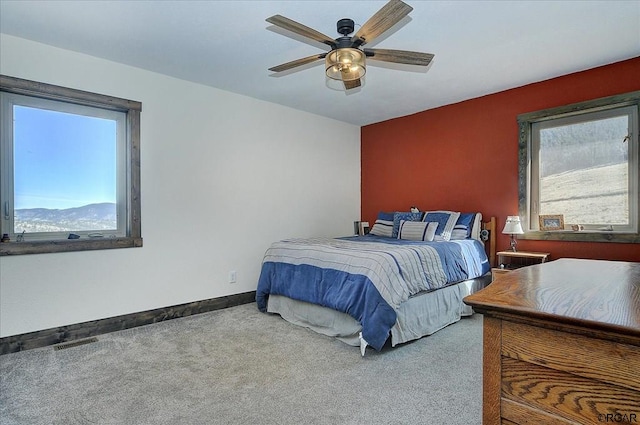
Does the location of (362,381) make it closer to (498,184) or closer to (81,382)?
(81,382)

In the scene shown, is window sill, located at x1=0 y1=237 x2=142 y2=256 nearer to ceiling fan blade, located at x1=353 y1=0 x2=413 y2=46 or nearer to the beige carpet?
the beige carpet

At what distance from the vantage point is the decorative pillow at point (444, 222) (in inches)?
151

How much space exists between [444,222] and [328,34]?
241 centimetres

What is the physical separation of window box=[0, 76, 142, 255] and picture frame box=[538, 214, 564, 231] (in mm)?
4203

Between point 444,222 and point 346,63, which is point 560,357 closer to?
point 346,63

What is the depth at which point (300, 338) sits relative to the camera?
2938 mm

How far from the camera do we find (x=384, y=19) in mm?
1970

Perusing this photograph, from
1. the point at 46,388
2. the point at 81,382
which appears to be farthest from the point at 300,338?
the point at 46,388

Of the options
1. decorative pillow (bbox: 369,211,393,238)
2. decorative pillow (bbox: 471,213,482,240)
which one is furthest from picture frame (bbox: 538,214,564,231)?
decorative pillow (bbox: 369,211,393,238)

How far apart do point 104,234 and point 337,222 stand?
310 cm

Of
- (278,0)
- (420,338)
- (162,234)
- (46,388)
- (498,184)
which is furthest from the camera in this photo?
(498,184)

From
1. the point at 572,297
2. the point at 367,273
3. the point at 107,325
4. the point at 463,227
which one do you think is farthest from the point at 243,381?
the point at 463,227

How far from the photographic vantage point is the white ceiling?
2377 mm

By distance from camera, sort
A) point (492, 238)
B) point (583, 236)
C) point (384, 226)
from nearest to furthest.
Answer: point (583, 236)
point (492, 238)
point (384, 226)
